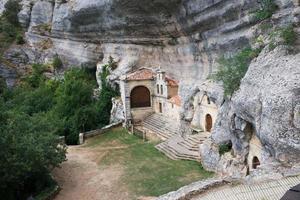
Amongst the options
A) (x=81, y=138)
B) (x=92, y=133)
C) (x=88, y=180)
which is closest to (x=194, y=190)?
(x=88, y=180)

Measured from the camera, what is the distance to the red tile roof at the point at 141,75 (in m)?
32.7

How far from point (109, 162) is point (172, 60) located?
1101cm

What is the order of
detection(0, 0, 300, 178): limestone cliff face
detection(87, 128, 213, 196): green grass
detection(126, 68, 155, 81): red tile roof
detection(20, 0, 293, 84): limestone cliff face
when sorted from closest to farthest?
detection(0, 0, 300, 178): limestone cliff face < detection(87, 128, 213, 196): green grass < detection(20, 0, 293, 84): limestone cliff face < detection(126, 68, 155, 81): red tile roof

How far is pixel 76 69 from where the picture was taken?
42000mm

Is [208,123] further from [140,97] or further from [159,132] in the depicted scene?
[140,97]

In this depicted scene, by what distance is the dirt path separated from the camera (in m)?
18.9

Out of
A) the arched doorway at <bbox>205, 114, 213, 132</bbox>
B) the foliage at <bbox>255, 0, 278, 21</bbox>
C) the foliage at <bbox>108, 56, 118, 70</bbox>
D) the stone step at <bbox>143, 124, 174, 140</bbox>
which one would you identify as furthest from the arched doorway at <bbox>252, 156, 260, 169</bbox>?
the foliage at <bbox>108, 56, 118, 70</bbox>

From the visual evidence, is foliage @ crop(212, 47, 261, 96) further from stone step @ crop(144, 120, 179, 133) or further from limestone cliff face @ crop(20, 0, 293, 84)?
stone step @ crop(144, 120, 179, 133)

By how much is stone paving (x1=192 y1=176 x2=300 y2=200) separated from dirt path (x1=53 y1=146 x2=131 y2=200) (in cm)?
837

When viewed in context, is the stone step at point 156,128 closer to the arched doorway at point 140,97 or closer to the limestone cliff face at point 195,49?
the arched doorway at point 140,97

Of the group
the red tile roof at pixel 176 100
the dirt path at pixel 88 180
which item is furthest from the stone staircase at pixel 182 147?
the red tile roof at pixel 176 100

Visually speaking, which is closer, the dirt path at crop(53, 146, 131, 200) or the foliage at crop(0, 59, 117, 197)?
the foliage at crop(0, 59, 117, 197)

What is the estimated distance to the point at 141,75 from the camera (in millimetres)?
33031

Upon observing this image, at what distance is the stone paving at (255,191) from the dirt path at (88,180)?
8.37 metres
